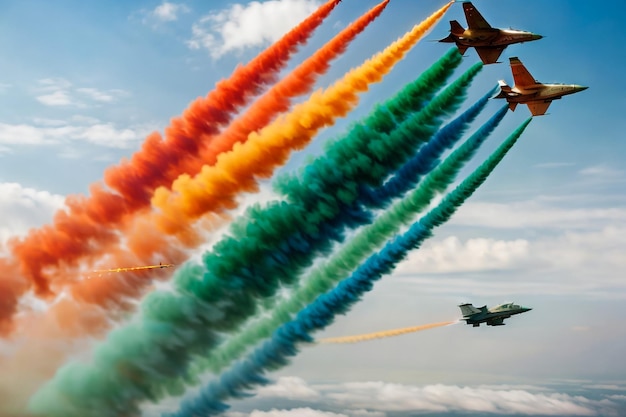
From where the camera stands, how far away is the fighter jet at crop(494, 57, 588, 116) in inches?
2574

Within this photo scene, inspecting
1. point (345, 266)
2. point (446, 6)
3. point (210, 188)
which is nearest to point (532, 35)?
point (446, 6)

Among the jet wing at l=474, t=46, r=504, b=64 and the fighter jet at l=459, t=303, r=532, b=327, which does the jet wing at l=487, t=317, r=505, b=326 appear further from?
the jet wing at l=474, t=46, r=504, b=64

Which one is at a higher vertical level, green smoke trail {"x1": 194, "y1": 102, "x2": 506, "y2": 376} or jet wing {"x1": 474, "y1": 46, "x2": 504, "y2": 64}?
jet wing {"x1": 474, "y1": 46, "x2": 504, "y2": 64}

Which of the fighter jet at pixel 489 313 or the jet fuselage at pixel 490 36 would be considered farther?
the fighter jet at pixel 489 313

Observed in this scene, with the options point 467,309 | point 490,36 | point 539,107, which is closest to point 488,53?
point 490,36

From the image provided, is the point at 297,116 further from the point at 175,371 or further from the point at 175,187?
the point at 175,371

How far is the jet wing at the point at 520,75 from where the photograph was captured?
6606cm

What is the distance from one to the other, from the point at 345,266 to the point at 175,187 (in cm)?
1382

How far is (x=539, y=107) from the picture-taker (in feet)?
217

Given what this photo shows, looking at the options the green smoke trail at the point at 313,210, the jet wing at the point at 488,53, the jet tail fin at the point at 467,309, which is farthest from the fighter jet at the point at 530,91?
the jet tail fin at the point at 467,309

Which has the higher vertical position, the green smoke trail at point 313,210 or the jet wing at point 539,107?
the jet wing at point 539,107

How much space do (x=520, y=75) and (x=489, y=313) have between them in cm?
2478

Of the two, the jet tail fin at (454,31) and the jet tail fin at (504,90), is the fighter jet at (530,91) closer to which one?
the jet tail fin at (504,90)

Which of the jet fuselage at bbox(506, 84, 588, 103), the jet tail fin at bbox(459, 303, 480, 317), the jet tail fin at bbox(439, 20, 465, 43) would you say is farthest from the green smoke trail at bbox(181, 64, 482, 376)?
the jet tail fin at bbox(459, 303, 480, 317)
